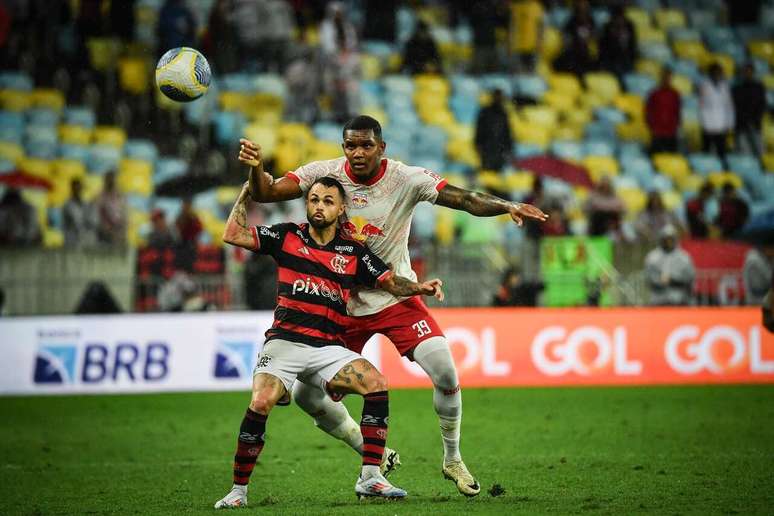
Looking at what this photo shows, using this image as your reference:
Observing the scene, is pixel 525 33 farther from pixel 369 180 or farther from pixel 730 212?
pixel 369 180

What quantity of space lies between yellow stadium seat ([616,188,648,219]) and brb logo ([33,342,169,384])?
31.1 ft

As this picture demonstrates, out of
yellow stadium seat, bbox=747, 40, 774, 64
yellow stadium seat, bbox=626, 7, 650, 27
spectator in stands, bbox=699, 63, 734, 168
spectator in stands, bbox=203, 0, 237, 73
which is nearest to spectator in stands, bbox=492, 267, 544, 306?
spectator in stands, bbox=699, 63, 734, 168

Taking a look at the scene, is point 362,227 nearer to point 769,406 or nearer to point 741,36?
point 769,406

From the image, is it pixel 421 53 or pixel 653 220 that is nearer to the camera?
pixel 653 220

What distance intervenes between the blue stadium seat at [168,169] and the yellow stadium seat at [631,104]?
8.77 metres

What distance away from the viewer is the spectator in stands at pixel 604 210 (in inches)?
797

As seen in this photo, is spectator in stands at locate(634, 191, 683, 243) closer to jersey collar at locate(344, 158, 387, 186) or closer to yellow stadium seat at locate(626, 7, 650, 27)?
yellow stadium seat at locate(626, 7, 650, 27)

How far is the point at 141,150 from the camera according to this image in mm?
22359

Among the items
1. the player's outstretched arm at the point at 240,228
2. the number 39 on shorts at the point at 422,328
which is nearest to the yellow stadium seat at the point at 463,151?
the number 39 on shorts at the point at 422,328

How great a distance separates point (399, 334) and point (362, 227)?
0.77 metres

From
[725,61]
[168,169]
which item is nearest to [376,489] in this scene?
[168,169]

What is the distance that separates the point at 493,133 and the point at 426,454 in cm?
1163

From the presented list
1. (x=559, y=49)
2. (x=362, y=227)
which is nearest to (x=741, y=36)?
(x=559, y=49)

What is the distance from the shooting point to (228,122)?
893 inches
